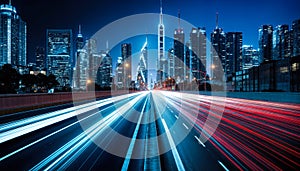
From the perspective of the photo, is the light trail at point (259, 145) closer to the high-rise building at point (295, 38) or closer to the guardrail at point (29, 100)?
the guardrail at point (29, 100)

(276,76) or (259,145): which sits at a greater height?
(276,76)

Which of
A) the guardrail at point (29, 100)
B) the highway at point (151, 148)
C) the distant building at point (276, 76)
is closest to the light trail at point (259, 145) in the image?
the highway at point (151, 148)

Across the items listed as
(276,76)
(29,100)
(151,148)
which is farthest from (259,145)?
(276,76)

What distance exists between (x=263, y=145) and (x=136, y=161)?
5.39 m

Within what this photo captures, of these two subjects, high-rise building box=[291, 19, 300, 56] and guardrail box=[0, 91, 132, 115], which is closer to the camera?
guardrail box=[0, 91, 132, 115]

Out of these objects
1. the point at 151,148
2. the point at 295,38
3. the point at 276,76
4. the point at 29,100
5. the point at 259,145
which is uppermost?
the point at 295,38

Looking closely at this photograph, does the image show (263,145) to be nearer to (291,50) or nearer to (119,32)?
(119,32)

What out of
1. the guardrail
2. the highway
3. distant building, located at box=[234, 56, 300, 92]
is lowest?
the highway

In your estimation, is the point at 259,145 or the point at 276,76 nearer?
the point at 259,145

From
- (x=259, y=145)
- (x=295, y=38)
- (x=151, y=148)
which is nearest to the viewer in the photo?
(x=259, y=145)

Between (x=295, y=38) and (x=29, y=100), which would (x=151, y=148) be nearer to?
(x=29, y=100)

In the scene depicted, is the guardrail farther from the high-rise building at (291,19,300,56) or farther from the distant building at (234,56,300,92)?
the high-rise building at (291,19,300,56)

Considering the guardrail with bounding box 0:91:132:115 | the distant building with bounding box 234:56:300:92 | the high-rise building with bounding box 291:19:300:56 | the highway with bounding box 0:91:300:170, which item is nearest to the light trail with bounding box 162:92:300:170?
the highway with bounding box 0:91:300:170

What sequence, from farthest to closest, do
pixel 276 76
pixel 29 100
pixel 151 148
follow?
pixel 276 76 < pixel 29 100 < pixel 151 148
